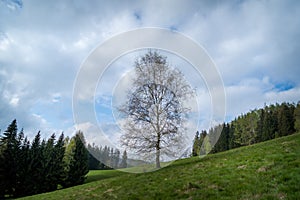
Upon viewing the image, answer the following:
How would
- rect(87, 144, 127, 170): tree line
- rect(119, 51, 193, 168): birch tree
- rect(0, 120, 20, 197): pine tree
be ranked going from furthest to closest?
rect(0, 120, 20, 197): pine tree < rect(119, 51, 193, 168): birch tree < rect(87, 144, 127, 170): tree line

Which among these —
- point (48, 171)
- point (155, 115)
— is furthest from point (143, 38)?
point (48, 171)

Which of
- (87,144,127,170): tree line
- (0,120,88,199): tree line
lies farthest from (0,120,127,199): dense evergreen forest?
(87,144,127,170): tree line

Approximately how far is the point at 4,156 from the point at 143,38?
37.4 metres

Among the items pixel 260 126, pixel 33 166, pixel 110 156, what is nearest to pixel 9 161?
pixel 33 166

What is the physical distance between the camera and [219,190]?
25.6ft

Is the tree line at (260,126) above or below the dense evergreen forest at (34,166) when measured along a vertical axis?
above

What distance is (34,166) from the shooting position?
38938 millimetres

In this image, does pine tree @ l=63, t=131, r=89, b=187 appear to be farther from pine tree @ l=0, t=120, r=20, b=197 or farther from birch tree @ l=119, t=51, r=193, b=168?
birch tree @ l=119, t=51, r=193, b=168

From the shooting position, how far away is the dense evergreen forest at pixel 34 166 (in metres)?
35.7

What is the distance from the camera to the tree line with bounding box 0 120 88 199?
117 ft

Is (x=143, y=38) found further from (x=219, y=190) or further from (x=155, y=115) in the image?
(x=219, y=190)

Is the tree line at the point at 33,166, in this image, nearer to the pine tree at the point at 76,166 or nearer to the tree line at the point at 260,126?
the pine tree at the point at 76,166

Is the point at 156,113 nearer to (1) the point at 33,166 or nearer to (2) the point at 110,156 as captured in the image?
(2) the point at 110,156

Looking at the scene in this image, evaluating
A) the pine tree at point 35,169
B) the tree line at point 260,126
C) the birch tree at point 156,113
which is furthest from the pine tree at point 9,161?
the tree line at point 260,126
